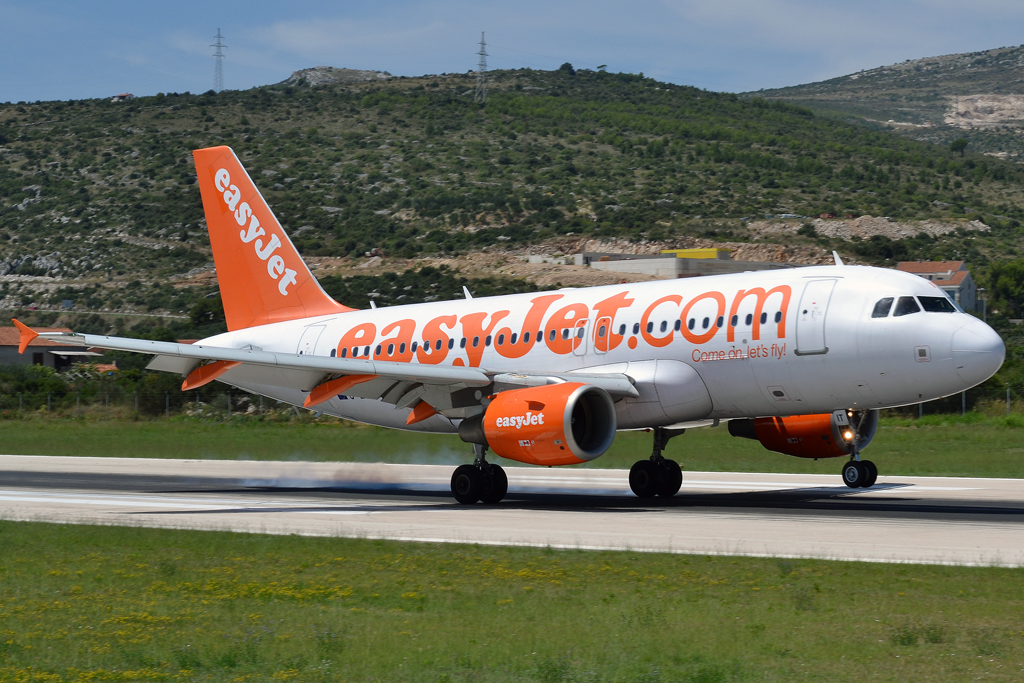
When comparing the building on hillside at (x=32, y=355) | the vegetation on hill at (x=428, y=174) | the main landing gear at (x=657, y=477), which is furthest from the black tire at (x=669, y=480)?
the vegetation on hill at (x=428, y=174)

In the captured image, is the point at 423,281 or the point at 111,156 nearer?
the point at 423,281

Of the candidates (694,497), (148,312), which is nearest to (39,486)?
(694,497)

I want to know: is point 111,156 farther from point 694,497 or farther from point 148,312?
point 694,497

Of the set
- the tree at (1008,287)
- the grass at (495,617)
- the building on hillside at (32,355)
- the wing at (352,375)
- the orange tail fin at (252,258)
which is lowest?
the building on hillside at (32,355)

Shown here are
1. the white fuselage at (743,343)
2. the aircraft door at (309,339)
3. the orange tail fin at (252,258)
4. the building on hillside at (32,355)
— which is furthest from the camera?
the building on hillside at (32,355)

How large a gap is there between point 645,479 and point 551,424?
5.14m

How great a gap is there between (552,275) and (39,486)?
67.9m

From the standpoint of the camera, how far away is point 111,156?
141250mm

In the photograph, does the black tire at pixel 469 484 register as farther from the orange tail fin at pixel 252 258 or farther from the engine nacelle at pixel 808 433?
the orange tail fin at pixel 252 258

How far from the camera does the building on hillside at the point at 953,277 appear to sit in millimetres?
86669

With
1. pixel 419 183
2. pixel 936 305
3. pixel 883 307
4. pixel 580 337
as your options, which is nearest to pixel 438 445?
pixel 580 337

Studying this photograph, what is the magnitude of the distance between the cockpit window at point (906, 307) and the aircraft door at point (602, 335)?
5.75 meters

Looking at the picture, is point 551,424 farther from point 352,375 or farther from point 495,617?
point 495,617

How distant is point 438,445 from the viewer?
3559cm
